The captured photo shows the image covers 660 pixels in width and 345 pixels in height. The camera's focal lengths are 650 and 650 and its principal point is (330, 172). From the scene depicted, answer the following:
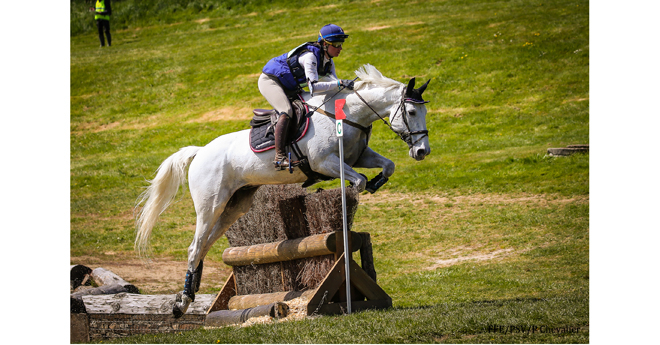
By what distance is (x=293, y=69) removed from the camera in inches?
250

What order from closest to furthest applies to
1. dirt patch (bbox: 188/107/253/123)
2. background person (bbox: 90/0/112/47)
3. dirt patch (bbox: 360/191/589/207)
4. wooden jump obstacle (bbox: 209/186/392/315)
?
wooden jump obstacle (bbox: 209/186/392/315)
dirt patch (bbox: 360/191/589/207)
dirt patch (bbox: 188/107/253/123)
background person (bbox: 90/0/112/47)

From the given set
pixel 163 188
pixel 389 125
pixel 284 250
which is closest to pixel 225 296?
pixel 284 250

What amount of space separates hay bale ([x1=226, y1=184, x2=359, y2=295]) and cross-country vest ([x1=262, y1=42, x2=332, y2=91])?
1094mm

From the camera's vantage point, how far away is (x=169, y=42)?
29.6 meters

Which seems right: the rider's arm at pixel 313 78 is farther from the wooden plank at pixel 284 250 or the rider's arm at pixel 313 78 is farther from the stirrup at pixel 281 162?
the wooden plank at pixel 284 250

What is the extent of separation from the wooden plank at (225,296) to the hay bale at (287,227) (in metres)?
0.08

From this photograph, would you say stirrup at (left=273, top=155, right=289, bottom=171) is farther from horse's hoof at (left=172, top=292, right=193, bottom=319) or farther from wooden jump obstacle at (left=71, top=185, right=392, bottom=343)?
horse's hoof at (left=172, top=292, right=193, bottom=319)

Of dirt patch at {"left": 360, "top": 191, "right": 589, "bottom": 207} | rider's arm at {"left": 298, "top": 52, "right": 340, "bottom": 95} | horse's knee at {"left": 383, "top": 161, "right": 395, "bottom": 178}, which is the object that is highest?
rider's arm at {"left": 298, "top": 52, "right": 340, "bottom": 95}

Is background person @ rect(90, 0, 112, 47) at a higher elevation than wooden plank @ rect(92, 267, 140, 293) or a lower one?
higher

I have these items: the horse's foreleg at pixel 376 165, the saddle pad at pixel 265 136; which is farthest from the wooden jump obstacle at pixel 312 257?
the saddle pad at pixel 265 136

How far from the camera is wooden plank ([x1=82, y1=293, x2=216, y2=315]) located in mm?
7500

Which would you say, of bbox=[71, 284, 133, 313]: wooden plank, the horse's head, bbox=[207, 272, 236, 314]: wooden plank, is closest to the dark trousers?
bbox=[71, 284, 133, 313]: wooden plank

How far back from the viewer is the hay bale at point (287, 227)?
6.31 metres

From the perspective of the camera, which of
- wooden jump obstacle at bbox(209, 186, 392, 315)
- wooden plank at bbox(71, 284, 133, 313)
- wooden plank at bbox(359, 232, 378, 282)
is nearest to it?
wooden jump obstacle at bbox(209, 186, 392, 315)
